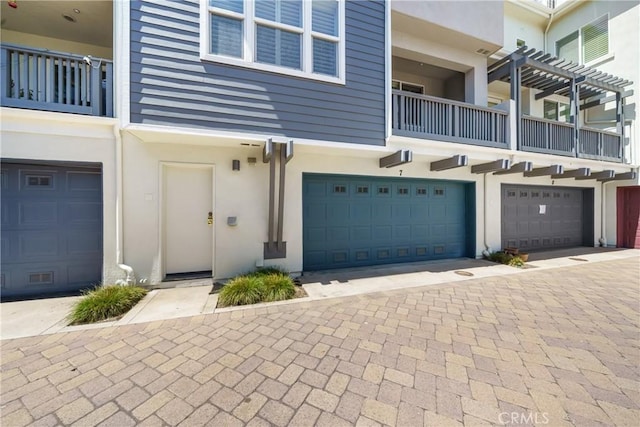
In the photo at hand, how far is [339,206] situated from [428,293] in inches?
107

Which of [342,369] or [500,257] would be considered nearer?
[342,369]

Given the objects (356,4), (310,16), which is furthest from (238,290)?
(356,4)

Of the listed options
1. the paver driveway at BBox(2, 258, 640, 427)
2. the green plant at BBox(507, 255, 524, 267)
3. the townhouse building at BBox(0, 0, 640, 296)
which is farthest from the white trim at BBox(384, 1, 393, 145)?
the green plant at BBox(507, 255, 524, 267)

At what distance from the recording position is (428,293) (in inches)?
176

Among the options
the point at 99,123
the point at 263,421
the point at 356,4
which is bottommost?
the point at 263,421

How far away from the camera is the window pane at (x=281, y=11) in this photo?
4457 mm

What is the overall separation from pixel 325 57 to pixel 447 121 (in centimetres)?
330

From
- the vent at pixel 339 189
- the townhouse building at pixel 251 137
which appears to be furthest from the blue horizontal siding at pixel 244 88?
the vent at pixel 339 189

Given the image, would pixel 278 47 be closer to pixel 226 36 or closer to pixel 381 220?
pixel 226 36

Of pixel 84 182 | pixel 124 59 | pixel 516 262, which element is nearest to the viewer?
pixel 124 59

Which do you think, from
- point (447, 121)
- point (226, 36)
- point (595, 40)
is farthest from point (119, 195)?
point (595, 40)

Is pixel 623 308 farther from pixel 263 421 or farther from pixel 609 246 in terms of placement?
pixel 609 246

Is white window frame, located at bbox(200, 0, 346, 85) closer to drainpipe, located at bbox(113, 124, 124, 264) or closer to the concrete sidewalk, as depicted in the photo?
drainpipe, located at bbox(113, 124, 124, 264)

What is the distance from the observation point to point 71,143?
419 cm
